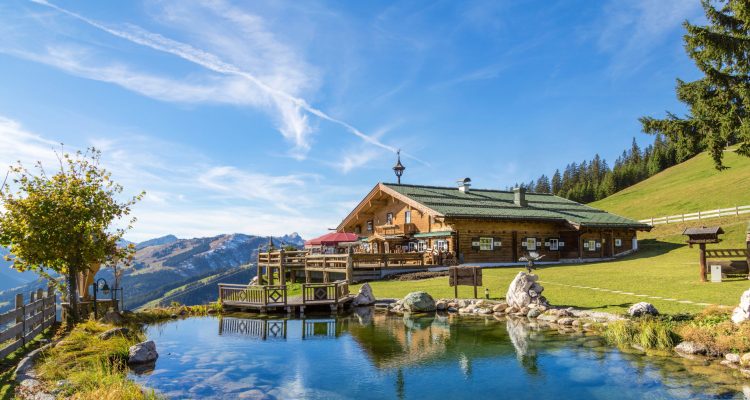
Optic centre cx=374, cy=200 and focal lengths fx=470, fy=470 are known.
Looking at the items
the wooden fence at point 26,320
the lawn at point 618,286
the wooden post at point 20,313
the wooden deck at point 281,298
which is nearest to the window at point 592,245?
the lawn at point 618,286

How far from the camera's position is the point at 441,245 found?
38.0 metres

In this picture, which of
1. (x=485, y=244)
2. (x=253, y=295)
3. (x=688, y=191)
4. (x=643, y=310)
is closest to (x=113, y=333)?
(x=253, y=295)

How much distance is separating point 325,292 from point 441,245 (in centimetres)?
1614

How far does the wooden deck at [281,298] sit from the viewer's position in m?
23.2

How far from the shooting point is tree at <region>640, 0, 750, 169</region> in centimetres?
2069

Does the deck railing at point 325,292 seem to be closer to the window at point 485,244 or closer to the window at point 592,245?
the window at point 485,244

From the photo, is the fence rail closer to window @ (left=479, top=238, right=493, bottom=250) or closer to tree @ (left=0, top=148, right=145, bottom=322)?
window @ (left=479, top=238, right=493, bottom=250)

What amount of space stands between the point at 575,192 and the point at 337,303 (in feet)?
294

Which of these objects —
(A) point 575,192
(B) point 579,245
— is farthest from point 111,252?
(A) point 575,192

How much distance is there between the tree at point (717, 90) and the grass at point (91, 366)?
2354cm

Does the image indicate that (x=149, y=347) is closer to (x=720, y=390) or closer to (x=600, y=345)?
(x=600, y=345)

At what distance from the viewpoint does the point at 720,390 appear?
33.1 feet

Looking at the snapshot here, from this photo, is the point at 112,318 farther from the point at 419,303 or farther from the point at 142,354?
the point at 419,303

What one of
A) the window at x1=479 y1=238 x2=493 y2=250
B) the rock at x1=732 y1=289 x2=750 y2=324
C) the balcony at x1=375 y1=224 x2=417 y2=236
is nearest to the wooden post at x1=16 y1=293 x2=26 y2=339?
the rock at x1=732 y1=289 x2=750 y2=324
